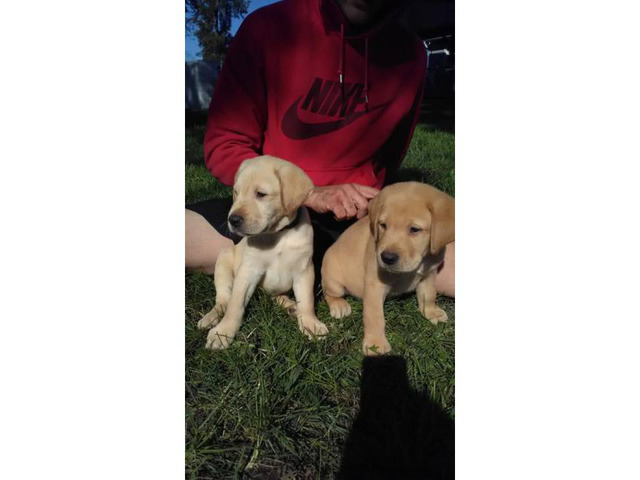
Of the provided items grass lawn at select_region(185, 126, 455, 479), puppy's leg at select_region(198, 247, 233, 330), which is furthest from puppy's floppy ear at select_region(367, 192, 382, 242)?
puppy's leg at select_region(198, 247, 233, 330)

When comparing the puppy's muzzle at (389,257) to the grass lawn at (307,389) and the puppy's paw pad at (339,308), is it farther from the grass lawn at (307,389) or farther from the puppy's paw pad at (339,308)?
the puppy's paw pad at (339,308)

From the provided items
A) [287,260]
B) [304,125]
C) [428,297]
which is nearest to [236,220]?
[287,260]

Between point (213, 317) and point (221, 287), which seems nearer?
point (213, 317)

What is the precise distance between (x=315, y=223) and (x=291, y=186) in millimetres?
560

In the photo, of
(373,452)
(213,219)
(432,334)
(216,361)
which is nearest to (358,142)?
(213,219)

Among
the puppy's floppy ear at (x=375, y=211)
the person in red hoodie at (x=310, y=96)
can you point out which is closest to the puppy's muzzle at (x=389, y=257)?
the puppy's floppy ear at (x=375, y=211)

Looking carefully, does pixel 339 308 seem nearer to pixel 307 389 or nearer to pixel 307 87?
pixel 307 389

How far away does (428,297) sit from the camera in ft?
6.34

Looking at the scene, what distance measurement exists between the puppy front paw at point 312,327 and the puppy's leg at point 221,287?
1.15 ft

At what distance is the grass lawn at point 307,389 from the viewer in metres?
1.32

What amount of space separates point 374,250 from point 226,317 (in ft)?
2.33

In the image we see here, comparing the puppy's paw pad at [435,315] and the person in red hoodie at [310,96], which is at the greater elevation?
the person in red hoodie at [310,96]

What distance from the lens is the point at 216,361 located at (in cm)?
164

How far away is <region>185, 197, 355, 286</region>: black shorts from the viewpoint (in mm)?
2062
